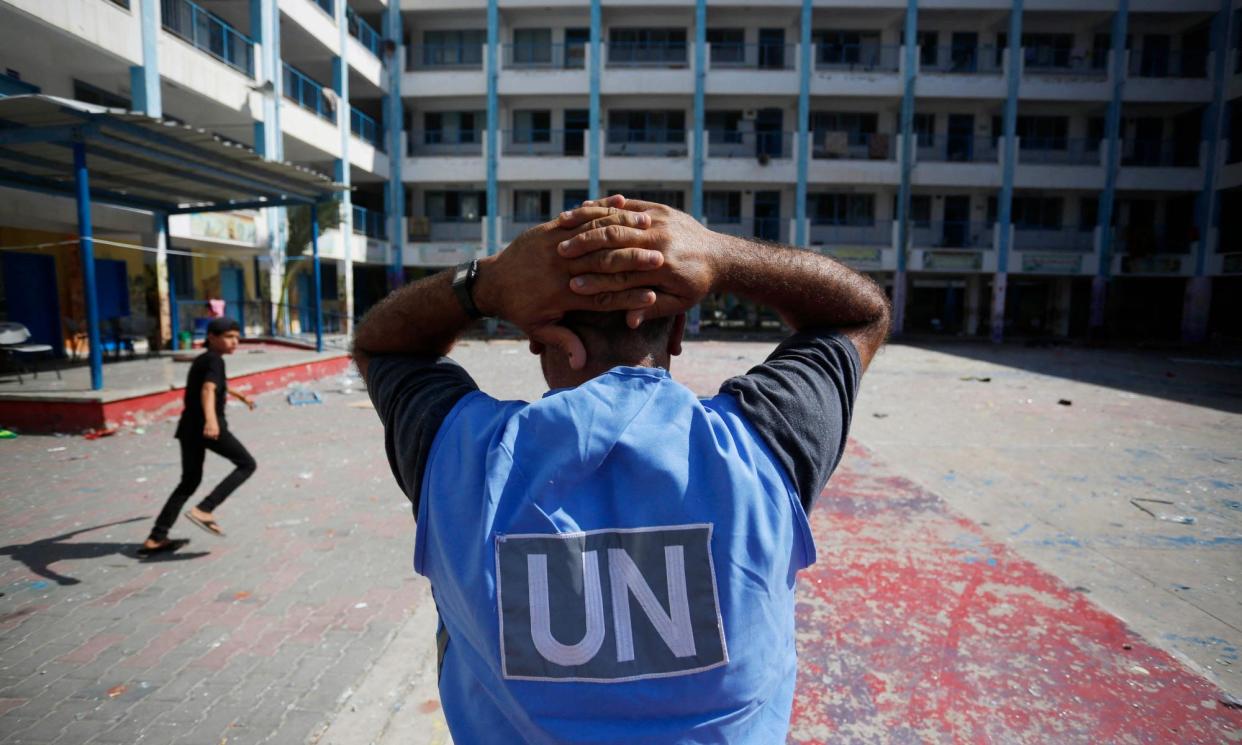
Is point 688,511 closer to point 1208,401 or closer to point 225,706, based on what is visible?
point 225,706

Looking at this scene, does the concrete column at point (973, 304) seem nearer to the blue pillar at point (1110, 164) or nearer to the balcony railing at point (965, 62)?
the blue pillar at point (1110, 164)

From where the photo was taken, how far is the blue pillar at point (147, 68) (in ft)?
37.6

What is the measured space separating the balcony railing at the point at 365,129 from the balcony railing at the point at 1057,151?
2481cm

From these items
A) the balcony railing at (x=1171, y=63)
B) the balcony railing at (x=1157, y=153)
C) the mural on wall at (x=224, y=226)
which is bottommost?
the mural on wall at (x=224, y=226)

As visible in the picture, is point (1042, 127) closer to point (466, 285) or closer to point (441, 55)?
point (441, 55)

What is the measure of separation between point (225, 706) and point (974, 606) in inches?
136

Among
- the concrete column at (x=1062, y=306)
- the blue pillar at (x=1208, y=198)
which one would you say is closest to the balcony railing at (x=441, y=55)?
the concrete column at (x=1062, y=306)

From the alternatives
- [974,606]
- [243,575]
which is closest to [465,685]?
[974,606]

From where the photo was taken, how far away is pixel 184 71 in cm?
1263

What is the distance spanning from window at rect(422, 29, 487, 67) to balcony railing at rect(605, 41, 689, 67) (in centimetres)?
530

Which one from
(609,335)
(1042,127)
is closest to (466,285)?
(609,335)

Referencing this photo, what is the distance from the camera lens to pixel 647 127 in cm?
2612

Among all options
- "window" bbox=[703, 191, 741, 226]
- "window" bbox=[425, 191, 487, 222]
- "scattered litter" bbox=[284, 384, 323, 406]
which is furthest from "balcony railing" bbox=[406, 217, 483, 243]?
"scattered litter" bbox=[284, 384, 323, 406]

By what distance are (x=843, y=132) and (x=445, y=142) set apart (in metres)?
16.1
